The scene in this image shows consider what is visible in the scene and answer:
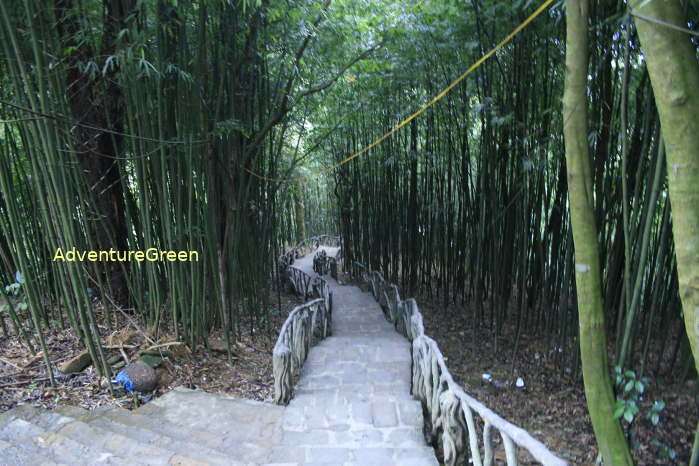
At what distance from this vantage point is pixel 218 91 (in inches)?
133

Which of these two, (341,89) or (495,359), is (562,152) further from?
(341,89)

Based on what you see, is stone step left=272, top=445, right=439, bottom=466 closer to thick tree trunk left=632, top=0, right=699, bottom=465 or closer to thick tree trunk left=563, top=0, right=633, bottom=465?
thick tree trunk left=563, top=0, right=633, bottom=465

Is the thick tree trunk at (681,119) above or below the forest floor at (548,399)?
above

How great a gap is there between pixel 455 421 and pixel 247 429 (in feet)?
3.97

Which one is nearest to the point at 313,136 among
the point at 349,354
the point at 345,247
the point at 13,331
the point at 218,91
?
the point at 345,247

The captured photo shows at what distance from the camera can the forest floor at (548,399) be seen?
2584mm

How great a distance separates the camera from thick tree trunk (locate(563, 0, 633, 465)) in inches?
57.4

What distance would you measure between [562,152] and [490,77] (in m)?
0.84

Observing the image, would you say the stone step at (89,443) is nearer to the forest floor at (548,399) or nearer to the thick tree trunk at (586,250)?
the thick tree trunk at (586,250)

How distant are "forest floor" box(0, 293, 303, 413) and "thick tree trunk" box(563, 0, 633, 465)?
7.64ft

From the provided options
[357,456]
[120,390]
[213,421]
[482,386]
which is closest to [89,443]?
[213,421]

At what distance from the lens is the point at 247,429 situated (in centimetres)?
244

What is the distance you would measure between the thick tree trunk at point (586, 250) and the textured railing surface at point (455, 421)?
286mm

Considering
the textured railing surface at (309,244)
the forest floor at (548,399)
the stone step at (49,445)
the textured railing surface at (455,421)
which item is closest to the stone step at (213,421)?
the stone step at (49,445)
